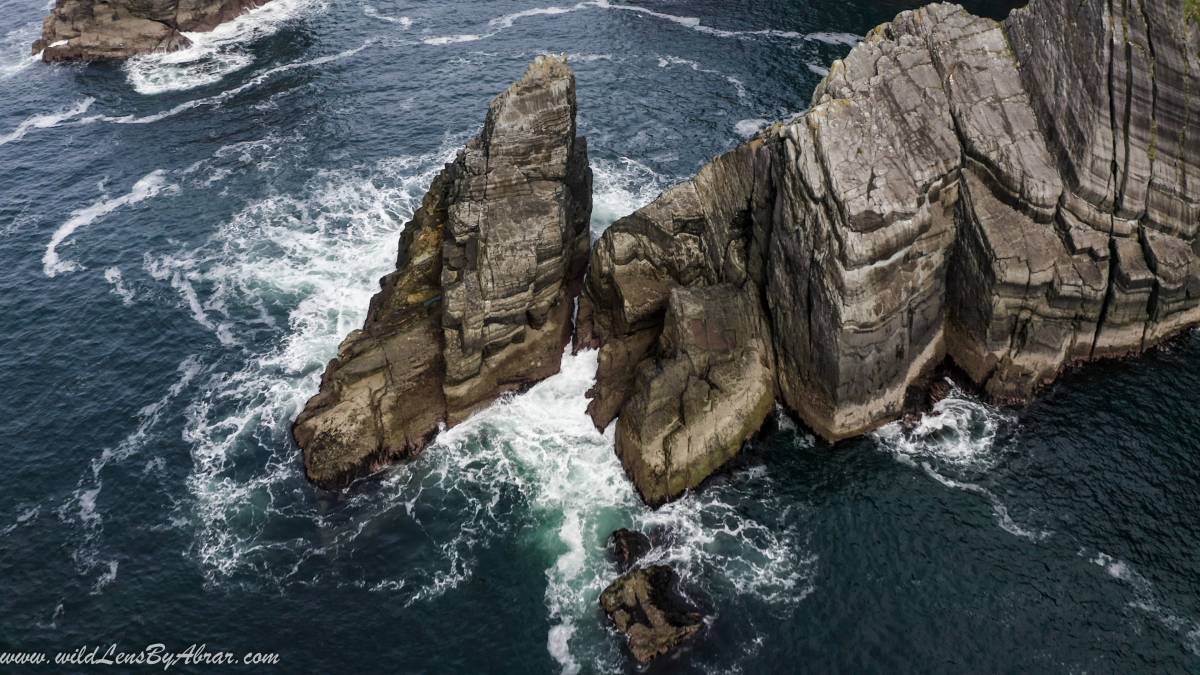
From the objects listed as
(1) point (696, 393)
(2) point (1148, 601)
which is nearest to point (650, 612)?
(1) point (696, 393)

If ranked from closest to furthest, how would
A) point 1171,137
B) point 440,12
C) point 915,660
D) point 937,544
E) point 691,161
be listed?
point 915,660
point 937,544
point 1171,137
point 691,161
point 440,12

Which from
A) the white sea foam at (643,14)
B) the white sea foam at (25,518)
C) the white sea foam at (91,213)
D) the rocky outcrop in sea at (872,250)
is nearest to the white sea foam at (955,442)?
the rocky outcrop in sea at (872,250)

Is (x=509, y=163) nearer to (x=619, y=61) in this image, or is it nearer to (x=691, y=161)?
(x=691, y=161)

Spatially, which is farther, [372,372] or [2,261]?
[2,261]

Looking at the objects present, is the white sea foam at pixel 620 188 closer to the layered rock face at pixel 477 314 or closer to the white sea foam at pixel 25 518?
the layered rock face at pixel 477 314

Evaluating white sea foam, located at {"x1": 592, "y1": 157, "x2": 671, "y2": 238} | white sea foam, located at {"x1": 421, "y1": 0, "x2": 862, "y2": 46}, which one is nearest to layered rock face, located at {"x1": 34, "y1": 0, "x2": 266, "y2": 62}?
white sea foam, located at {"x1": 421, "y1": 0, "x2": 862, "y2": 46}

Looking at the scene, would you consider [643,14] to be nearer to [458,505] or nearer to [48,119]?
[48,119]

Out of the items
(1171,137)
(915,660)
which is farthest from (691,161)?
(915,660)
